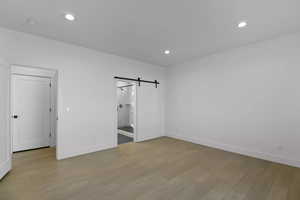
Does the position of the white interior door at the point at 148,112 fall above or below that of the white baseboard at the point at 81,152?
above

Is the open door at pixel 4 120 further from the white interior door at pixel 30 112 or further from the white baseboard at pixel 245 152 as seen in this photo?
the white baseboard at pixel 245 152

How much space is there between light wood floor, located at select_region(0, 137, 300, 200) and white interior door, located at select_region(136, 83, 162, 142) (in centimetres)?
139

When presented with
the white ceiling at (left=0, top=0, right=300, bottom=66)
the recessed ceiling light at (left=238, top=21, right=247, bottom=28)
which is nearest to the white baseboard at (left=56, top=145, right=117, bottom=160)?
the white ceiling at (left=0, top=0, right=300, bottom=66)

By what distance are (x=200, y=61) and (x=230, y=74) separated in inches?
40.7

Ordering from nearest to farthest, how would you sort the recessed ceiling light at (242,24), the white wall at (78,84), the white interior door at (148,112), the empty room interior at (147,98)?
the empty room interior at (147,98), the recessed ceiling light at (242,24), the white wall at (78,84), the white interior door at (148,112)

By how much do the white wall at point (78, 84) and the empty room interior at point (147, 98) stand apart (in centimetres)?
2

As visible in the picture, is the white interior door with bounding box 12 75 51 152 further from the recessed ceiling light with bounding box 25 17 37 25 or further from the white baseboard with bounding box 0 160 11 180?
the recessed ceiling light with bounding box 25 17 37 25

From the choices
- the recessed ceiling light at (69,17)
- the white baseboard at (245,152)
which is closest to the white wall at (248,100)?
the white baseboard at (245,152)

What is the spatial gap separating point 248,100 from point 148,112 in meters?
3.01

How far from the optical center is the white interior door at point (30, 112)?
142 inches

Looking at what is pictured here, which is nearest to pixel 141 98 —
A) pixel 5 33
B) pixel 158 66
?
pixel 158 66

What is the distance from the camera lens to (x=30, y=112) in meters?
3.79

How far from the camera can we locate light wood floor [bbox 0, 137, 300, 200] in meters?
1.94

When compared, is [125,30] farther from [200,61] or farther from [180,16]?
[200,61]
